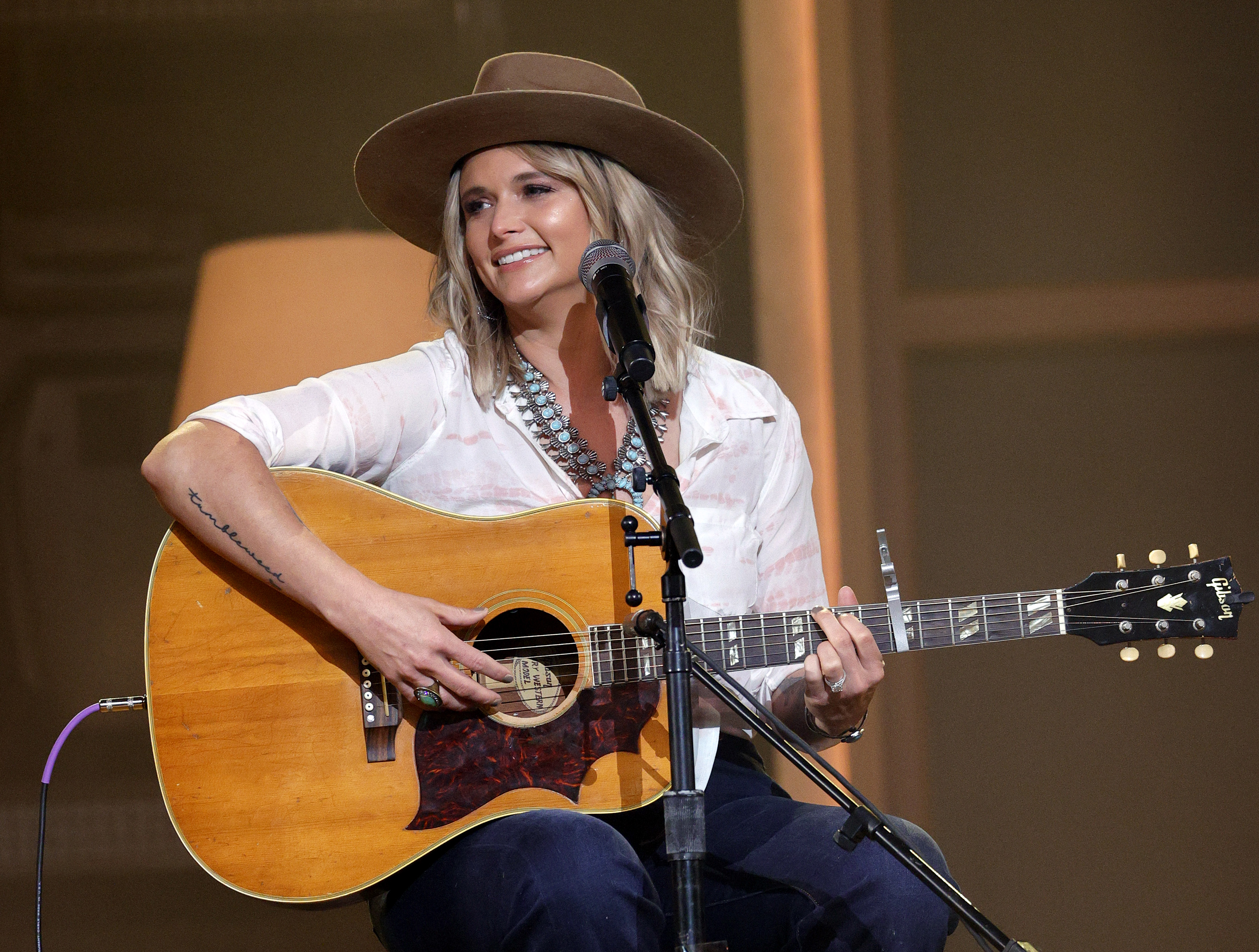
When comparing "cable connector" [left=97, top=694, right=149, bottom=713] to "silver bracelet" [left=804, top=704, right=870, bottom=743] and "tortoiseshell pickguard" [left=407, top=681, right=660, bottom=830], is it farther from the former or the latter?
"silver bracelet" [left=804, top=704, right=870, bottom=743]

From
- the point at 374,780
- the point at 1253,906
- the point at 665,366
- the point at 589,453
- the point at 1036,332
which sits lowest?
the point at 1253,906

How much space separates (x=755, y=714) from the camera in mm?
1575

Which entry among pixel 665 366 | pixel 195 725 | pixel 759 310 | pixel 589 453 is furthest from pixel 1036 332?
pixel 195 725

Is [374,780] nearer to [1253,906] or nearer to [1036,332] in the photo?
[1036,332]

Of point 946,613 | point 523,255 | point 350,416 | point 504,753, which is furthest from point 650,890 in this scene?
point 523,255

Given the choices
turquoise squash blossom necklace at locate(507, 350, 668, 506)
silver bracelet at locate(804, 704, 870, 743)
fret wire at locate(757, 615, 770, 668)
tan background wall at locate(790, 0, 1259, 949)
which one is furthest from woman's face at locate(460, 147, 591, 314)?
tan background wall at locate(790, 0, 1259, 949)

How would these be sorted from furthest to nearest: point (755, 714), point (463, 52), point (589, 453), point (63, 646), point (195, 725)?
point (463, 52)
point (63, 646)
point (589, 453)
point (195, 725)
point (755, 714)

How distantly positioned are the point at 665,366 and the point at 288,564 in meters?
0.87

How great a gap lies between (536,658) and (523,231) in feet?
2.58

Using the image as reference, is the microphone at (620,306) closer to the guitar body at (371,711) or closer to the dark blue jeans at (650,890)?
the guitar body at (371,711)

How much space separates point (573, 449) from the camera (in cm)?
222

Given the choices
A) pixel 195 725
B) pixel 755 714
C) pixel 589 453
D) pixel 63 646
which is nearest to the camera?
pixel 755 714

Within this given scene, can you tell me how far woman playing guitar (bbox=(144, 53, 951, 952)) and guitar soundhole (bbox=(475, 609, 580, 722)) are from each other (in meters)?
0.07

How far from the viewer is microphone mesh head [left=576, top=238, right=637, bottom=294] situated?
167 centimetres
